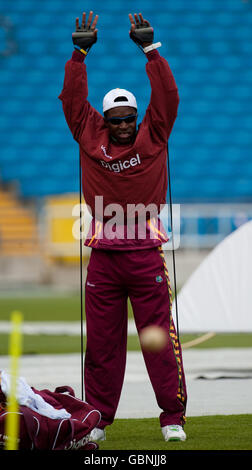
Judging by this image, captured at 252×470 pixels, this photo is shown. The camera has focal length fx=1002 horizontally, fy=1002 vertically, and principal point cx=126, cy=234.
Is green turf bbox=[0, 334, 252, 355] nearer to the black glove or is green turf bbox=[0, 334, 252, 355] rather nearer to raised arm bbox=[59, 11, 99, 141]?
raised arm bbox=[59, 11, 99, 141]

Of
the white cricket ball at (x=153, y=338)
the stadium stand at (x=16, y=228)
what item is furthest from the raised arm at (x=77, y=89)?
the stadium stand at (x=16, y=228)

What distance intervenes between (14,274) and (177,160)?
4.50 metres

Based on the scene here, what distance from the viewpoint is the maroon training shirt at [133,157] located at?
4.85 m

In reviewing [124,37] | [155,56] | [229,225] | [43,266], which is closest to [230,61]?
[124,37]

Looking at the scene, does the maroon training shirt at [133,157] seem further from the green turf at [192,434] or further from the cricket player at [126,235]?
the green turf at [192,434]

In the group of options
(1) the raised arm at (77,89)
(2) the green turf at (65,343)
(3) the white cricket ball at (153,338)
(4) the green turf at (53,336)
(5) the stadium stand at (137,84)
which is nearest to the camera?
(3) the white cricket ball at (153,338)

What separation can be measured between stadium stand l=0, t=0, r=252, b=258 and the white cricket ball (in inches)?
614

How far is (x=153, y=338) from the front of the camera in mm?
4844

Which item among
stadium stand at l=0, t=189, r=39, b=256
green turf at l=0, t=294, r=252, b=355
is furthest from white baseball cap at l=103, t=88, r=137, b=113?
stadium stand at l=0, t=189, r=39, b=256

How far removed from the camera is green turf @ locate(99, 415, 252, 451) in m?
4.54

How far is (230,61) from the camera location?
22750 mm

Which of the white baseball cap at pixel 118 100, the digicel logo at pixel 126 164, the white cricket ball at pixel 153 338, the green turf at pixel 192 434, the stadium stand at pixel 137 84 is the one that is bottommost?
the green turf at pixel 192 434

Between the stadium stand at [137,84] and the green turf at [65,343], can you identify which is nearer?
the green turf at [65,343]

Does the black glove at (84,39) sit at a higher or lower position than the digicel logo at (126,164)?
higher
